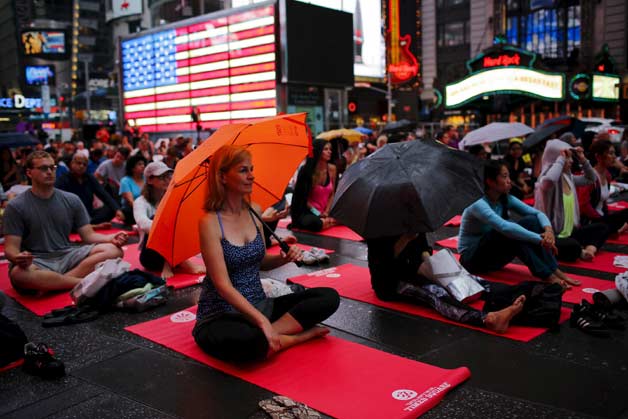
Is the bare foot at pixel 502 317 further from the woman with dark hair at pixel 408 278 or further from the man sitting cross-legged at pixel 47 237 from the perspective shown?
the man sitting cross-legged at pixel 47 237

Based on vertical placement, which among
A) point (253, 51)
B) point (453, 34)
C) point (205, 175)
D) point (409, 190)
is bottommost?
point (409, 190)

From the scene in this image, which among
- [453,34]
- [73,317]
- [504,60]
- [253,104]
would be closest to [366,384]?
[73,317]

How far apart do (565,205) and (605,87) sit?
20.2 m

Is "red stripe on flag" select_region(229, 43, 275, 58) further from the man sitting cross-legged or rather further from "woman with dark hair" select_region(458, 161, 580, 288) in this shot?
"woman with dark hair" select_region(458, 161, 580, 288)

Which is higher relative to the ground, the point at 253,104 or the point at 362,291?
the point at 253,104

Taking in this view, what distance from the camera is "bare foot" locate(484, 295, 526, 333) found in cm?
420

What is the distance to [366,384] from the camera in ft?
11.1

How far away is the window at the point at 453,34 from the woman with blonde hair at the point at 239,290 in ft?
127

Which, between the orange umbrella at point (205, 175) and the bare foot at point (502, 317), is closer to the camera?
the orange umbrella at point (205, 175)

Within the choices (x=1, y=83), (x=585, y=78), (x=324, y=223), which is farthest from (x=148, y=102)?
(x=1, y=83)

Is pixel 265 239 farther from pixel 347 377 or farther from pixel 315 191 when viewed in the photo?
pixel 315 191

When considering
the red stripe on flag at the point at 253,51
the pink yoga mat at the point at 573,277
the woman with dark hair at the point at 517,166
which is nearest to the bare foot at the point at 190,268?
the pink yoga mat at the point at 573,277

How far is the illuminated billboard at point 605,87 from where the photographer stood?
76.7ft

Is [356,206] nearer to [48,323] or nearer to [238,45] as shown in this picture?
[48,323]
